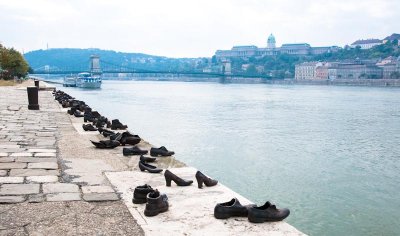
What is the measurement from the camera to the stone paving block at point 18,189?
179 inches

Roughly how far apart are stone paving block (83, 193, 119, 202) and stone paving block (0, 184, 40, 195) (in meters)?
0.58

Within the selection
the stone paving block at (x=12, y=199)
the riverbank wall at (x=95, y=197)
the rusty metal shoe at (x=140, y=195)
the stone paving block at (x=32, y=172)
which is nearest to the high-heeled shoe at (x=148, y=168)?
the riverbank wall at (x=95, y=197)

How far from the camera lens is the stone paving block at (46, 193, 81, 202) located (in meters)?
4.34

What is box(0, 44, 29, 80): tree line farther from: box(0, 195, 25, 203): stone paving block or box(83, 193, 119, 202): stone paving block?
box(83, 193, 119, 202): stone paving block

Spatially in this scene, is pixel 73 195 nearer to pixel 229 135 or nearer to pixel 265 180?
pixel 265 180

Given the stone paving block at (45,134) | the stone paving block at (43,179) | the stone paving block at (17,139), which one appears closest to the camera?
the stone paving block at (43,179)

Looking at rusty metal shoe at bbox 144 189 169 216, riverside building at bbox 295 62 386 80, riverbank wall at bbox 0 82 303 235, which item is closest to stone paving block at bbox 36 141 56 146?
riverbank wall at bbox 0 82 303 235

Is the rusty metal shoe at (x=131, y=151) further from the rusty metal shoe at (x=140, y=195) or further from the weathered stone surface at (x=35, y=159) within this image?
the rusty metal shoe at (x=140, y=195)

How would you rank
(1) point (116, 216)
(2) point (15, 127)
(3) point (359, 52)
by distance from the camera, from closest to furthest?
(1) point (116, 216) < (2) point (15, 127) < (3) point (359, 52)

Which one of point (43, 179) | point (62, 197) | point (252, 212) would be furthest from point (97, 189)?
point (252, 212)

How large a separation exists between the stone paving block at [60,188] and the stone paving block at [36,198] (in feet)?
0.53

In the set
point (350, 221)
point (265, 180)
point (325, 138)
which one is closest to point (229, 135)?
point (325, 138)

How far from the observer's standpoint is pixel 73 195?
179 inches

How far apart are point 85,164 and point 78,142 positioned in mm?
2368
